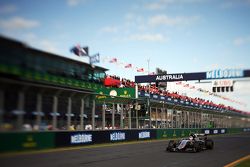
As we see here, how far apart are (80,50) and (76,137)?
53.1 ft

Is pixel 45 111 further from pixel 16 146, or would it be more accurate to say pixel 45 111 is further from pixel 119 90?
pixel 119 90

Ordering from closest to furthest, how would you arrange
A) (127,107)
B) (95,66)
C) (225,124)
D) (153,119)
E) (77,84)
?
(77,84)
(95,66)
(127,107)
(153,119)
(225,124)

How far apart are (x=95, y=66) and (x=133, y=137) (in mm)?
24123

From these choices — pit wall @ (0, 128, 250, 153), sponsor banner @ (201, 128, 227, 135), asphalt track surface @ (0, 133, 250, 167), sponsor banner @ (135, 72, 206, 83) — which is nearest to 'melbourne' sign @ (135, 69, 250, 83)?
sponsor banner @ (135, 72, 206, 83)

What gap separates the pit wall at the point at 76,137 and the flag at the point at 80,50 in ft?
2.05

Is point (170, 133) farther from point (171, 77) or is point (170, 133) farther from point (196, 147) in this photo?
point (196, 147)

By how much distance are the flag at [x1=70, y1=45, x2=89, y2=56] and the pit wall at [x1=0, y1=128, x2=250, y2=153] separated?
2.05ft

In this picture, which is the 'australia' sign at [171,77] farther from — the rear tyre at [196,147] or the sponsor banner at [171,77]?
the rear tyre at [196,147]

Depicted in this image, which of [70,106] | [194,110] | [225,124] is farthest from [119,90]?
[225,124]

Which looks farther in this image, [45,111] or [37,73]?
[45,111]

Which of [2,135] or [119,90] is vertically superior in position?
[119,90]

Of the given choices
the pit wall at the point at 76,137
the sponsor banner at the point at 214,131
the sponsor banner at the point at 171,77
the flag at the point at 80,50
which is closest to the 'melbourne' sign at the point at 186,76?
the sponsor banner at the point at 171,77

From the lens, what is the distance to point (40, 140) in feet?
7.44

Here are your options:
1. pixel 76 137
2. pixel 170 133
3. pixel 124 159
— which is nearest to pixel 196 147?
pixel 124 159
